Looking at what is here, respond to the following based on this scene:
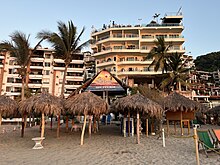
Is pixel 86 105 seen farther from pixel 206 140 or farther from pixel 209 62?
pixel 209 62

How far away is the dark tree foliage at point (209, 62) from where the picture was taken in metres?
63.9

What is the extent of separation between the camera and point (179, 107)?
42.0ft

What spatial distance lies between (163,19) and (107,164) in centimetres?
4520

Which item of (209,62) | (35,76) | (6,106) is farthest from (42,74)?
(209,62)

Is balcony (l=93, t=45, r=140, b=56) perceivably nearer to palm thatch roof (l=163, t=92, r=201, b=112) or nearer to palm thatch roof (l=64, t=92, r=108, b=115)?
palm thatch roof (l=163, t=92, r=201, b=112)

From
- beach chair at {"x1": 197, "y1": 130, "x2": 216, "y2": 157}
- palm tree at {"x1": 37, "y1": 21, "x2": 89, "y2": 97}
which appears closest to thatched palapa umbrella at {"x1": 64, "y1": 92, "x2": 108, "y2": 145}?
beach chair at {"x1": 197, "y1": 130, "x2": 216, "y2": 157}

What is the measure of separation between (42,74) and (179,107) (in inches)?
1447

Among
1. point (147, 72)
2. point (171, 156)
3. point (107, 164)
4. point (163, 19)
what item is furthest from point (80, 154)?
point (163, 19)

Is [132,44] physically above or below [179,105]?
above

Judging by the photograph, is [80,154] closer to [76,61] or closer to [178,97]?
[178,97]

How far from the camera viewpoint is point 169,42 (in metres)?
40.5

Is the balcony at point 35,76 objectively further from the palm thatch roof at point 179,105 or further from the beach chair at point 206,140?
the beach chair at point 206,140

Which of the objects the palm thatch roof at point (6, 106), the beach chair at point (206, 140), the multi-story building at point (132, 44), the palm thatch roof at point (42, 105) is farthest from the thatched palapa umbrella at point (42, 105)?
the multi-story building at point (132, 44)

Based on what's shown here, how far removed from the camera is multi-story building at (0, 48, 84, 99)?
41.0 meters
